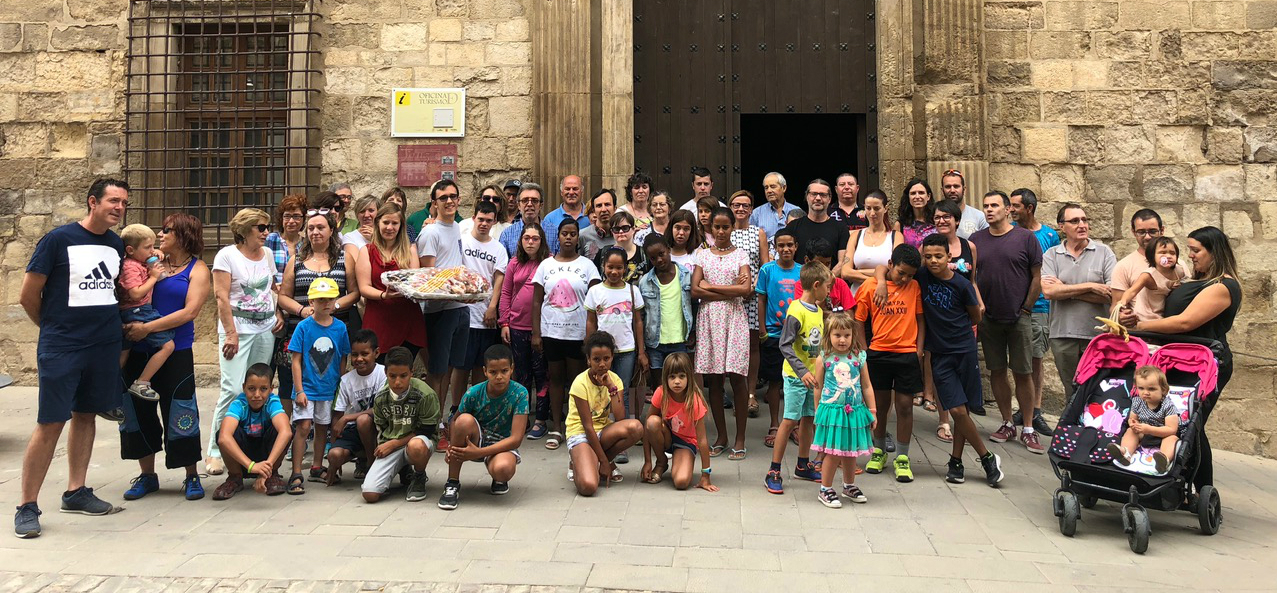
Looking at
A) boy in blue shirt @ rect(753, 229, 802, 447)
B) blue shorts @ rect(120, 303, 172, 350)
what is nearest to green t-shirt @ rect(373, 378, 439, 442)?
blue shorts @ rect(120, 303, 172, 350)

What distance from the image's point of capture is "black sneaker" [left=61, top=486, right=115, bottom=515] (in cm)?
522

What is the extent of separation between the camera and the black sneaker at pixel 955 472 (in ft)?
19.4

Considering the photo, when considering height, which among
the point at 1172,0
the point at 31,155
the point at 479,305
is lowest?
the point at 479,305

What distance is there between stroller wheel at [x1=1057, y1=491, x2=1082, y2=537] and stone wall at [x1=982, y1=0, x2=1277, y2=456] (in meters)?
4.48

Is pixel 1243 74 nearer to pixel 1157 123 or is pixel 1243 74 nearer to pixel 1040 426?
pixel 1157 123

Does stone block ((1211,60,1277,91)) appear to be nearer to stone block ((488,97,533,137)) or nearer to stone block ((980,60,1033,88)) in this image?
stone block ((980,60,1033,88))

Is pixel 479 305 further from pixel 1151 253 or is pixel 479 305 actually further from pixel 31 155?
pixel 31 155

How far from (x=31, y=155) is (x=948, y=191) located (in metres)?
8.26

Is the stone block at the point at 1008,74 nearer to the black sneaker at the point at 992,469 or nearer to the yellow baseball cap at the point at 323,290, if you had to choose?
the black sneaker at the point at 992,469

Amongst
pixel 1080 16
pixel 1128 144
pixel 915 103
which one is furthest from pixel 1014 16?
pixel 1128 144

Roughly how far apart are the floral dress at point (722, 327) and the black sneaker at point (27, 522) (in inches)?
152

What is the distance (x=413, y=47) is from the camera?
9008 millimetres

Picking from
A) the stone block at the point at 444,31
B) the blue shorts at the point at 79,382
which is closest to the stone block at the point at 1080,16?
the stone block at the point at 444,31

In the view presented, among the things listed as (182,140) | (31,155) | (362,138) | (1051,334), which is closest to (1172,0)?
(1051,334)
